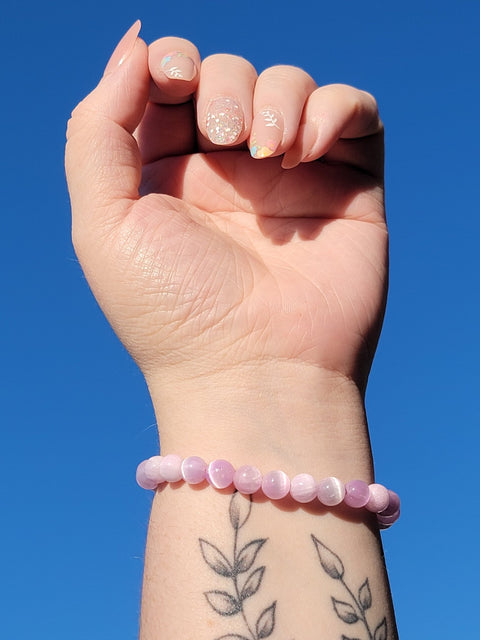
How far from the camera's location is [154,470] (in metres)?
1.90

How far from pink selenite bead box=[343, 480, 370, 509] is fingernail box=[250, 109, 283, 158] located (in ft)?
2.77

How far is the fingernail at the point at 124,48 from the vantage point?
2.25m

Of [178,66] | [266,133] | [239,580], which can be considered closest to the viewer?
[239,580]

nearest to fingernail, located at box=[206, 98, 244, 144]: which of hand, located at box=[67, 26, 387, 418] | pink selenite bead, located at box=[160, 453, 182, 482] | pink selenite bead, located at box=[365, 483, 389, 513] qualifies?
hand, located at box=[67, 26, 387, 418]

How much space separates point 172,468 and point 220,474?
5.0 inches

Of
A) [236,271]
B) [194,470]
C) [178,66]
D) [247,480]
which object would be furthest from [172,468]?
[178,66]

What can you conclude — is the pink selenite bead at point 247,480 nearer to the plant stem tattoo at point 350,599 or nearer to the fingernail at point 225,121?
the plant stem tattoo at point 350,599

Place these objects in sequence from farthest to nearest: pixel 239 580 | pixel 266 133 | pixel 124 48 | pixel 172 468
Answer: pixel 124 48 → pixel 266 133 → pixel 172 468 → pixel 239 580

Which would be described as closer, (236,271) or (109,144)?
(236,271)

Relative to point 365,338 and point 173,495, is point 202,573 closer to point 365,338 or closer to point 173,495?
point 173,495

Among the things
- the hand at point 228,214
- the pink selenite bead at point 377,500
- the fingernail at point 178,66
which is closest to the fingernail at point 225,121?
the hand at point 228,214

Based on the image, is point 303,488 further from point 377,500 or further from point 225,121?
point 225,121

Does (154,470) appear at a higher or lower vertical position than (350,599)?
higher

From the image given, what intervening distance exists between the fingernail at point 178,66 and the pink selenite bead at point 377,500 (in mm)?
1186
